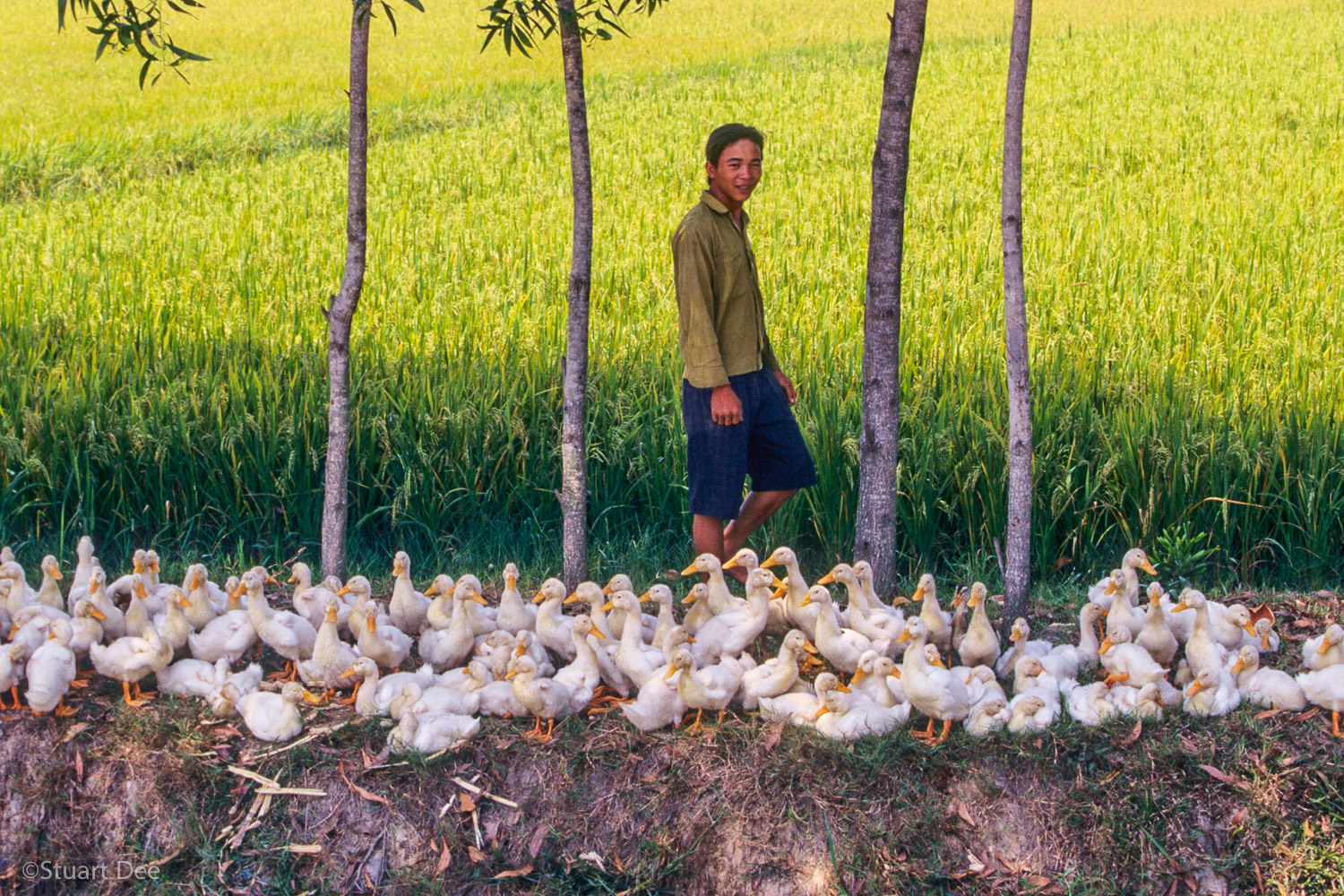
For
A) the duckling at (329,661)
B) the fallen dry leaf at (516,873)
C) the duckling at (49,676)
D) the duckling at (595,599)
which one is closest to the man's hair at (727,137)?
the duckling at (595,599)

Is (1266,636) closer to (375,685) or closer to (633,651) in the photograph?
(633,651)

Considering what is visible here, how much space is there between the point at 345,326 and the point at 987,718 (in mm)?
2601

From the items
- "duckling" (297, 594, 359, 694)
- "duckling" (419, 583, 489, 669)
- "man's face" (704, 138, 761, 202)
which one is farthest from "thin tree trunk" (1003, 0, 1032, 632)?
"duckling" (297, 594, 359, 694)

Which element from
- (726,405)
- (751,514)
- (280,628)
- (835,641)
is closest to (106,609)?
(280,628)

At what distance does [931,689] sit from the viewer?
11.5 feet

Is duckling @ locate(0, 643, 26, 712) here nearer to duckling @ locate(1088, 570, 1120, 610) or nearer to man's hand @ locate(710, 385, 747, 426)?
man's hand @ locate(710, 385, 747, 426)

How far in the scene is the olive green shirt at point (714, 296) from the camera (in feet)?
13.7

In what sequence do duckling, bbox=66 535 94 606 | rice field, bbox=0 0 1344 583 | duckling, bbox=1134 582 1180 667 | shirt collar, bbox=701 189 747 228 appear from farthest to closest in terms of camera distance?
1. rice field, bbox=0 0 1344 583
2. duckling, bbox=66 535 94 606
3. shirt collar, bbox=701 189 747 228
4. duckling, bbox=1134 582 1180 667

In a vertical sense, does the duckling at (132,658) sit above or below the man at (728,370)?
below

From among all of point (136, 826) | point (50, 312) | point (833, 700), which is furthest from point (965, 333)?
point (50, 312)

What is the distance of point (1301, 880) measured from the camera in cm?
335

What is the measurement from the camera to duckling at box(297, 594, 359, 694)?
154 inches

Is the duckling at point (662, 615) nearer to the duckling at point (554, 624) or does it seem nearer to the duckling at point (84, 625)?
the duckling at point (554, 624)

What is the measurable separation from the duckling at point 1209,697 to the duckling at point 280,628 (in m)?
2.52
